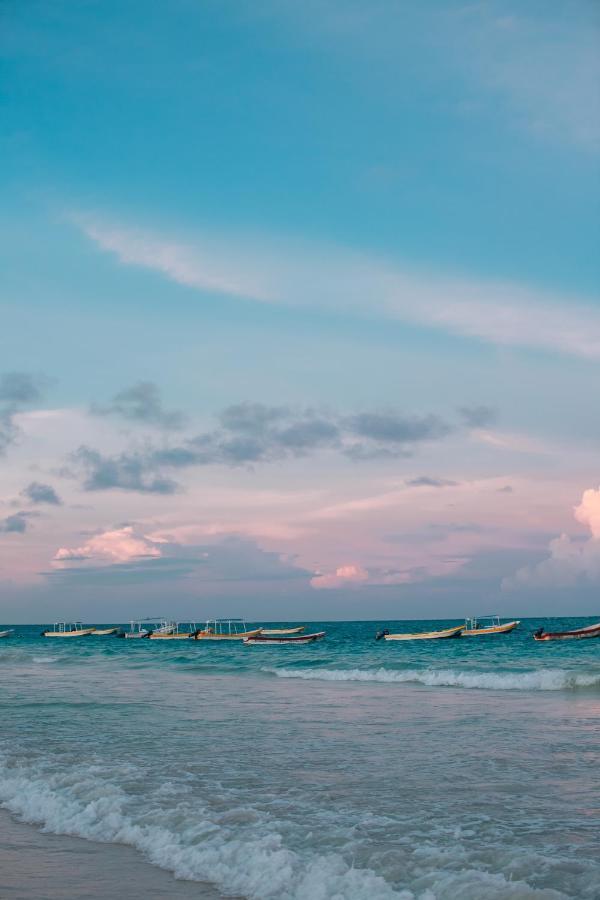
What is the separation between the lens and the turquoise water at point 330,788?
30.1 feet

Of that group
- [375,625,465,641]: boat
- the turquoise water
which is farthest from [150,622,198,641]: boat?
the turquoise water

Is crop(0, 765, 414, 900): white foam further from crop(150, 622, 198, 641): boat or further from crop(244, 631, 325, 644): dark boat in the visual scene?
crop(150, 622, 198, 641): boat

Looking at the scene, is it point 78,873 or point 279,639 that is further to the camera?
point 279,639

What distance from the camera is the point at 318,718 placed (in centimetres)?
2273

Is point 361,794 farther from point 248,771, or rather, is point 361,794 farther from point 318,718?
point 318,718

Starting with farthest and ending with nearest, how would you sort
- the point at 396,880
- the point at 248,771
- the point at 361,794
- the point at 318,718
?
the point at 318,718 < the point at 248,771 < the point at 361,794 < the point at 396,880

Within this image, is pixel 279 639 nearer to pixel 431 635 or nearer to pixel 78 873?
pixel 431 635

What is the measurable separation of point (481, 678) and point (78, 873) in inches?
1088

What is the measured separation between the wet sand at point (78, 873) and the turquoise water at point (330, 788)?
0.32 m

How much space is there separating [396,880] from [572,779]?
6240mm

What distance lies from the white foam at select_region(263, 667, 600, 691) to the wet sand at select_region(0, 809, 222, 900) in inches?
965

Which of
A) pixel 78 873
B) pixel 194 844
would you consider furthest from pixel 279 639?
pixel 78 873

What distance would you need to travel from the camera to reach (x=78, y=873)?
962cm

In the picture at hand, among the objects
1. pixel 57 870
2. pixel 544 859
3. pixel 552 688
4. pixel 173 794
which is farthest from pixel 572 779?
pixel 552 688
